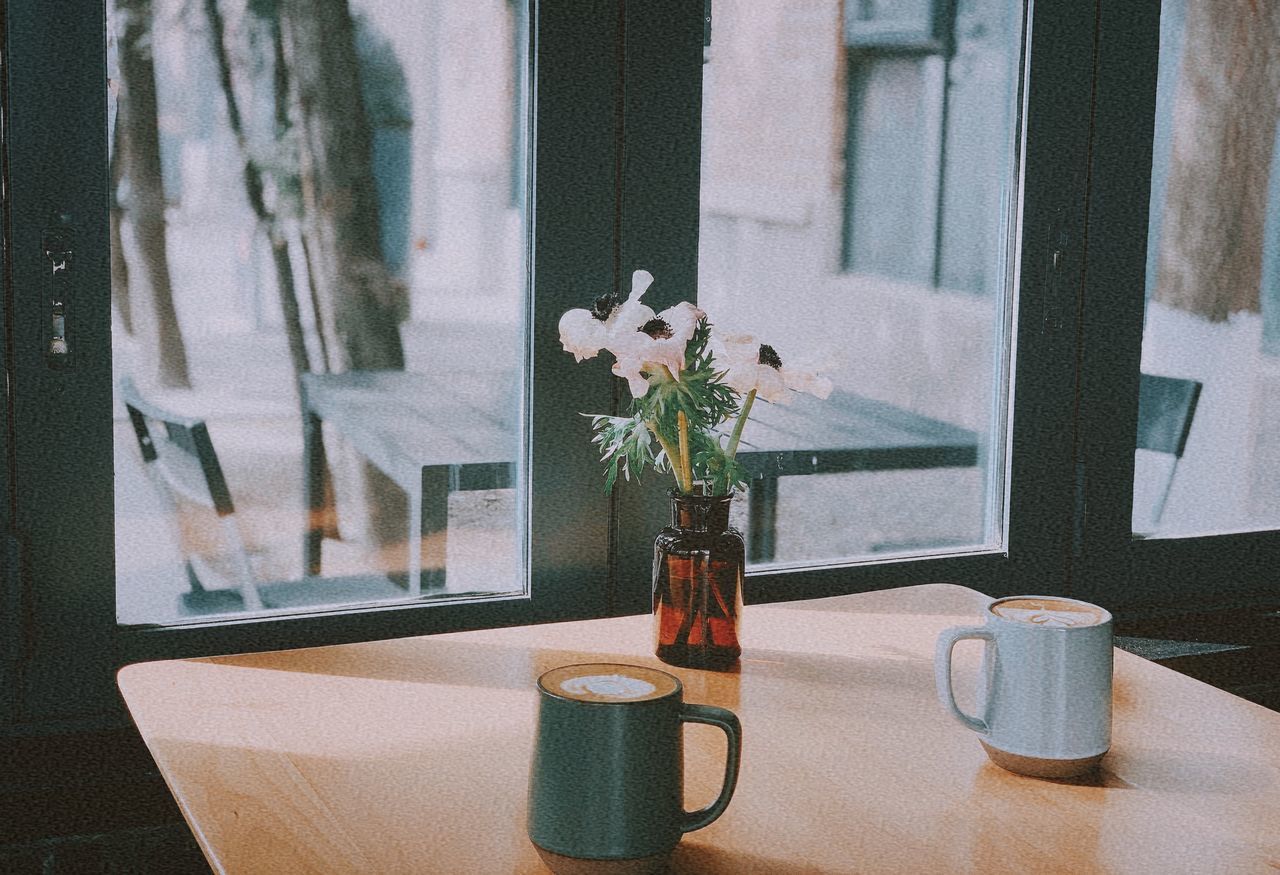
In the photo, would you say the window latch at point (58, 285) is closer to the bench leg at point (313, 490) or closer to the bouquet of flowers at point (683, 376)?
the bench leg at point (313, 490)

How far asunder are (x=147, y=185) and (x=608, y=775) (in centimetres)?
115

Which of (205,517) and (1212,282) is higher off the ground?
(1212,282)

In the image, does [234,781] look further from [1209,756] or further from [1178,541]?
[1178,541]

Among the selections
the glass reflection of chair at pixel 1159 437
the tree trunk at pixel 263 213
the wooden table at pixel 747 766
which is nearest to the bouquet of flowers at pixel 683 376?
the wooden table at pixel 747 766

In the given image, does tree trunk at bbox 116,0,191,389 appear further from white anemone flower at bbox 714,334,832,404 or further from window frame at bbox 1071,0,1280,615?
window frame at bbox 1071,0,1280,615

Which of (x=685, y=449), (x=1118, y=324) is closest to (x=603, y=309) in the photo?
(x=685, y=449)

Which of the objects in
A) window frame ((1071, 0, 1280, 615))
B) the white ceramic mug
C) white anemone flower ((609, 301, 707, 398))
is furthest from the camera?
window frame ((1071, 0, 1280, 615))

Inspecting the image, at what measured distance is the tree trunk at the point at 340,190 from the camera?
1710 mm

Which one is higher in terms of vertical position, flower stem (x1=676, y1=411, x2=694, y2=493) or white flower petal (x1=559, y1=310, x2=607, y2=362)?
white flower petal (x1=559, y1=310, x2=607, y2=362)

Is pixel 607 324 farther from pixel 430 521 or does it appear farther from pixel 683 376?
pixel 430 521

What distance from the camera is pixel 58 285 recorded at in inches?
61.3

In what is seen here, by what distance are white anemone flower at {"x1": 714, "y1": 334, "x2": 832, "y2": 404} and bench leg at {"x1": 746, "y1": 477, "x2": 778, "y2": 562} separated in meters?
0.70

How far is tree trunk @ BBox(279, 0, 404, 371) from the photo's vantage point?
5.61 ft

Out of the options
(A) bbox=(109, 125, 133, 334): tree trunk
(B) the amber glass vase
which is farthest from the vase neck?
(A) bbox=(109, 125, 133, 334): tree trunk
